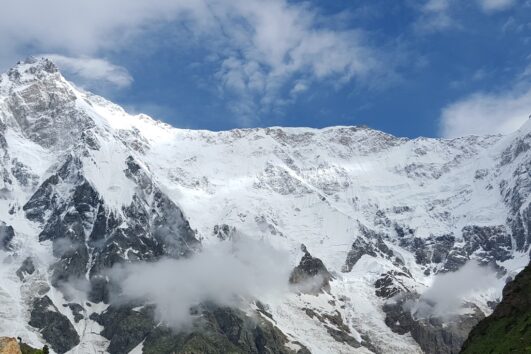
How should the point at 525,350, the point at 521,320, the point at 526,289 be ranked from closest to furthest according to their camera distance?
the point at 525,350 < the point at 521,320 < the point at 526,289

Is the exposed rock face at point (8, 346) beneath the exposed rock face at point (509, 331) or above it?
beneath

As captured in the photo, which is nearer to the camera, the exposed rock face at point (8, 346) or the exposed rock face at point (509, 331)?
the exposed rock face at point (8, 346)

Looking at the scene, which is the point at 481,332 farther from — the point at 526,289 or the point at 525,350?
the point at 525,350

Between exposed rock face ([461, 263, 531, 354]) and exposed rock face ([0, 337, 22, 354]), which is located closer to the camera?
exposed rock face ([0, 337, 22, 354])

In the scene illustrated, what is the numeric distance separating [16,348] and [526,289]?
124166 mm

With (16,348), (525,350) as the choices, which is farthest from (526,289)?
(16,348)

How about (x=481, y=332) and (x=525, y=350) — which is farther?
(x=481, y=332)

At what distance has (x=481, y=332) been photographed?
19900 cm

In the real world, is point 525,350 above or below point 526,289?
below

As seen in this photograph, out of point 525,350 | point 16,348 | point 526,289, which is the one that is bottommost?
point 16,348

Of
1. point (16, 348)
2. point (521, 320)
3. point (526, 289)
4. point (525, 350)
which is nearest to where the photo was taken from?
point (16, 348)

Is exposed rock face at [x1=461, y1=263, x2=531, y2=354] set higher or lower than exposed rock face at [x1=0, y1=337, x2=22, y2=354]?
higher

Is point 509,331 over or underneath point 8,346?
over

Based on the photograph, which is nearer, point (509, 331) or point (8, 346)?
point (8, 346)
